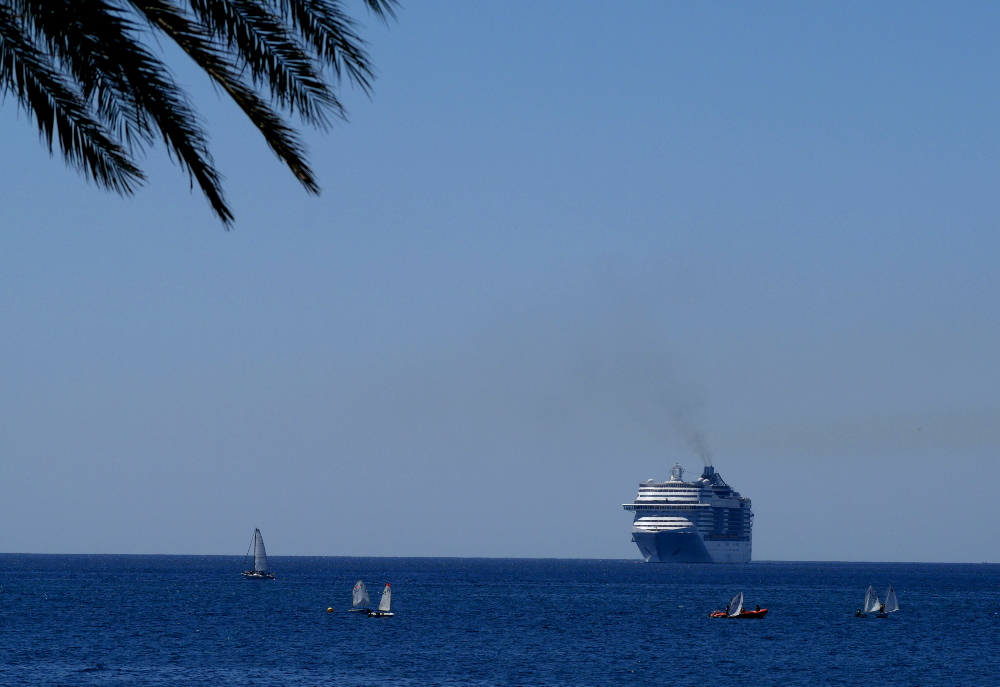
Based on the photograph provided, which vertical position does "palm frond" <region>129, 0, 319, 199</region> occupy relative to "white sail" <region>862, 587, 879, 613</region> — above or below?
above

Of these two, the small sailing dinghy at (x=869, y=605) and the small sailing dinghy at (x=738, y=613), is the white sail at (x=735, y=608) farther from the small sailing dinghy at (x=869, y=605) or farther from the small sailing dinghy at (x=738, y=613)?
the small sailing dinghy at (x=869, y=605)

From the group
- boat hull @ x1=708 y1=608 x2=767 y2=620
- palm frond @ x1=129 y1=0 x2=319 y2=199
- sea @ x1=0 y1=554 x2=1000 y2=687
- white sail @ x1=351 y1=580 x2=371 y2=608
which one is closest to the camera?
palm frond @ x1=129 y1=0 x2=319 y2=199

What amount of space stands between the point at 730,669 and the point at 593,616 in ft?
129

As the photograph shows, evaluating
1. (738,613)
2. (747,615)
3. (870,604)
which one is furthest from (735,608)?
(870,604)

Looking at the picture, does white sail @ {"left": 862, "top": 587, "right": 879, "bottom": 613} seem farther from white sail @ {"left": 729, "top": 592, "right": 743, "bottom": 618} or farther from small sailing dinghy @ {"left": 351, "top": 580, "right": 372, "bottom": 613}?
small sailing dinghy @ {"left": 351, "top": 580, "right": 372, "bottom": 613}

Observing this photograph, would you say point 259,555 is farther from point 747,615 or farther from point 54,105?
point 54,105

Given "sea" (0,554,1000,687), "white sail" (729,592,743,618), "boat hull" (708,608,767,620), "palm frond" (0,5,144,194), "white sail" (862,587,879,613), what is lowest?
"sea" (0,554,1000,687)

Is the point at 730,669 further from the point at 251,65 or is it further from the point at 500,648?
the point at 251,65

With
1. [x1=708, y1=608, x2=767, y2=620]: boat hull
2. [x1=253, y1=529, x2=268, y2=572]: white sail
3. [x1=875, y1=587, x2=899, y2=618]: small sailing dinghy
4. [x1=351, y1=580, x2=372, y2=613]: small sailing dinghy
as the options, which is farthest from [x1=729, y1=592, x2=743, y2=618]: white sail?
[x1=253, y1=529, x2=268, y2=572]: white sail

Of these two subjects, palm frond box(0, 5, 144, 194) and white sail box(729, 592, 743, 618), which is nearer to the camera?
palm frond box(0, 5, 144, 194)

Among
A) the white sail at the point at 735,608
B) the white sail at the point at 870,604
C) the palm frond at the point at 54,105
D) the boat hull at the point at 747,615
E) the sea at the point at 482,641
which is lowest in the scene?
the sea at the point at 482,641

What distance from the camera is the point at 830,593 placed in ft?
507

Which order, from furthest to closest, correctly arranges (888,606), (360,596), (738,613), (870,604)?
(888,606), (870,604), (360,596), (738,613)

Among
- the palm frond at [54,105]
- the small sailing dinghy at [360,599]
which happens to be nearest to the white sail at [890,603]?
the small sailing dinghy at [360,599]
